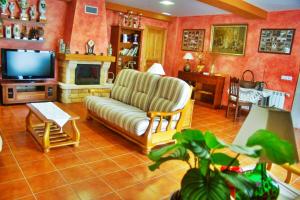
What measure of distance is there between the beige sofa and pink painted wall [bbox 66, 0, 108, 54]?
2.08 m

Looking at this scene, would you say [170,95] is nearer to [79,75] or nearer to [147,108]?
[147,108]

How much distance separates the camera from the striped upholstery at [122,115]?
318 centimetres

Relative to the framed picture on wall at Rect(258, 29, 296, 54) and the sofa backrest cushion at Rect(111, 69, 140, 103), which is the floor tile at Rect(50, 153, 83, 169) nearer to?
the sofa backrest cushion at Rect(111, 69, 140, 103)

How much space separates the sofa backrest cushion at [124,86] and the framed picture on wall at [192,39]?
3.50 m

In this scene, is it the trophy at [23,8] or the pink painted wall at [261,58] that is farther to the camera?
the pink painted wall at [261,58]

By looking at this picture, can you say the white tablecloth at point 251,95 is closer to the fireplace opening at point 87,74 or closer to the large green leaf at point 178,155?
the fireplace opening at point 87,74

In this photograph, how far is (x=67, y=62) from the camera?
18.6 feet

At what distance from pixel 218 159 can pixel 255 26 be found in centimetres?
581

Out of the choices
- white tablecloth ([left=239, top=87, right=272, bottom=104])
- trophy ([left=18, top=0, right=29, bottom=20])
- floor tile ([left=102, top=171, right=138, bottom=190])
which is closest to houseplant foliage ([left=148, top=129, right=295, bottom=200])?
floor tile ([left=102, top=171, right=138, bottom=190])

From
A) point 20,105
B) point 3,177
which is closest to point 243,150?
point 3,177

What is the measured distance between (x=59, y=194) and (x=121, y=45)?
5.54 m

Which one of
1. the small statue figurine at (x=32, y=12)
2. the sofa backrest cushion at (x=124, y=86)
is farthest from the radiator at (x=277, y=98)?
the small statue figurine at (x=32, y=12)

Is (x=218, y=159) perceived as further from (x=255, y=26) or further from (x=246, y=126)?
(x=255, y=26)

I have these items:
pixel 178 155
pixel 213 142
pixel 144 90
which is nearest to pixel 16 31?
pixel 144 90
